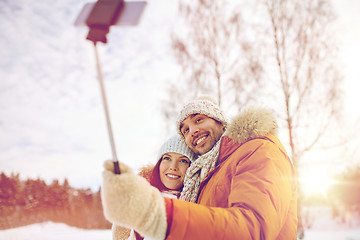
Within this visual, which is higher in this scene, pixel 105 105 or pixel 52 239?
pixel 105 105

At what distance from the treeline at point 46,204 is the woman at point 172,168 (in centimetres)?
821

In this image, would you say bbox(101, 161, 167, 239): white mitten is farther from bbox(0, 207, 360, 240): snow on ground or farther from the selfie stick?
bbox(0, 207, 360, 240): snow on ground

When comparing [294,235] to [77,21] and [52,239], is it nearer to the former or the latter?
[77,21]

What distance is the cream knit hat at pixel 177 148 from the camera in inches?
87.8

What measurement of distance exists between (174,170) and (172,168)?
27mm

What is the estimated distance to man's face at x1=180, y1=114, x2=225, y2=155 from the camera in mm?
1921

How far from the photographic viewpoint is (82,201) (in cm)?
1366

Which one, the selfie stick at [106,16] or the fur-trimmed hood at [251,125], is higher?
the selfie stick at [106,16]

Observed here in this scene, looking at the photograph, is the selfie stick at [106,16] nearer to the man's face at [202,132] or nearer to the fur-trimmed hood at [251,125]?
the fur-trimmed hood at [251,125]

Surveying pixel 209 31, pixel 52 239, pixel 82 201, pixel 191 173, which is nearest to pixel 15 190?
pixel 82 201

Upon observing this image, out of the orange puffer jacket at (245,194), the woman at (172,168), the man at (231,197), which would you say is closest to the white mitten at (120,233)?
the woman at (172,168)

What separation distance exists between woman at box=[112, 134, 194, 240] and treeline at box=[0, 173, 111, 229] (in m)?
8.21

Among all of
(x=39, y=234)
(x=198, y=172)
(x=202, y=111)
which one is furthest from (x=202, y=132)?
(x=39, y=234)

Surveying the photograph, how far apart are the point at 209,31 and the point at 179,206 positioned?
23.7ft
